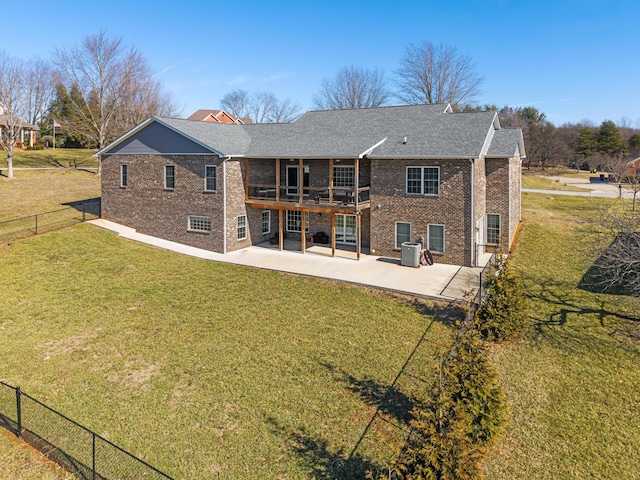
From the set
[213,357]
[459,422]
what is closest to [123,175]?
[213,357]

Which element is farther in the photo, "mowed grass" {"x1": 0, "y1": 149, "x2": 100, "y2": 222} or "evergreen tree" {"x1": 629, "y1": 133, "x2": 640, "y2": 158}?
"evergreen tree" {"x1": 629, "y1": 133, "x2": 640, "y2": 158}

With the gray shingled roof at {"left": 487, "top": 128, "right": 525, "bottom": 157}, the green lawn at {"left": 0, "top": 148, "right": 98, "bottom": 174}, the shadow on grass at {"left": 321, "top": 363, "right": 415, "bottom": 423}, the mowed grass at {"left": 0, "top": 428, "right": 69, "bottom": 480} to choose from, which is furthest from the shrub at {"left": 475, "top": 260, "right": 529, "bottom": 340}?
the green lawn at {"left": 0, "top": 148, "right": 98, "bottom": 174}

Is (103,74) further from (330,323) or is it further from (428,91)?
(330,323)

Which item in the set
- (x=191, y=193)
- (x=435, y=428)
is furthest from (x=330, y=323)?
(x=191, y=193)

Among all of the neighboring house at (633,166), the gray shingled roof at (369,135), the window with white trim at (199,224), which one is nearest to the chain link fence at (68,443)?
the window with white trim at (199,224)

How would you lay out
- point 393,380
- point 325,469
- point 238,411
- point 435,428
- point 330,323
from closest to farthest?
point 435,428, point 325,469, point 238,411, point 393,380, point 330,323

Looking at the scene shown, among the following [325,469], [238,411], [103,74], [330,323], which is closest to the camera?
[325,469]

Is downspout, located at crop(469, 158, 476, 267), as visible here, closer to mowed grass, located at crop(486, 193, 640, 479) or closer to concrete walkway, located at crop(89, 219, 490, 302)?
concrete walkway, located at crop(89, 219, 490, 302)
